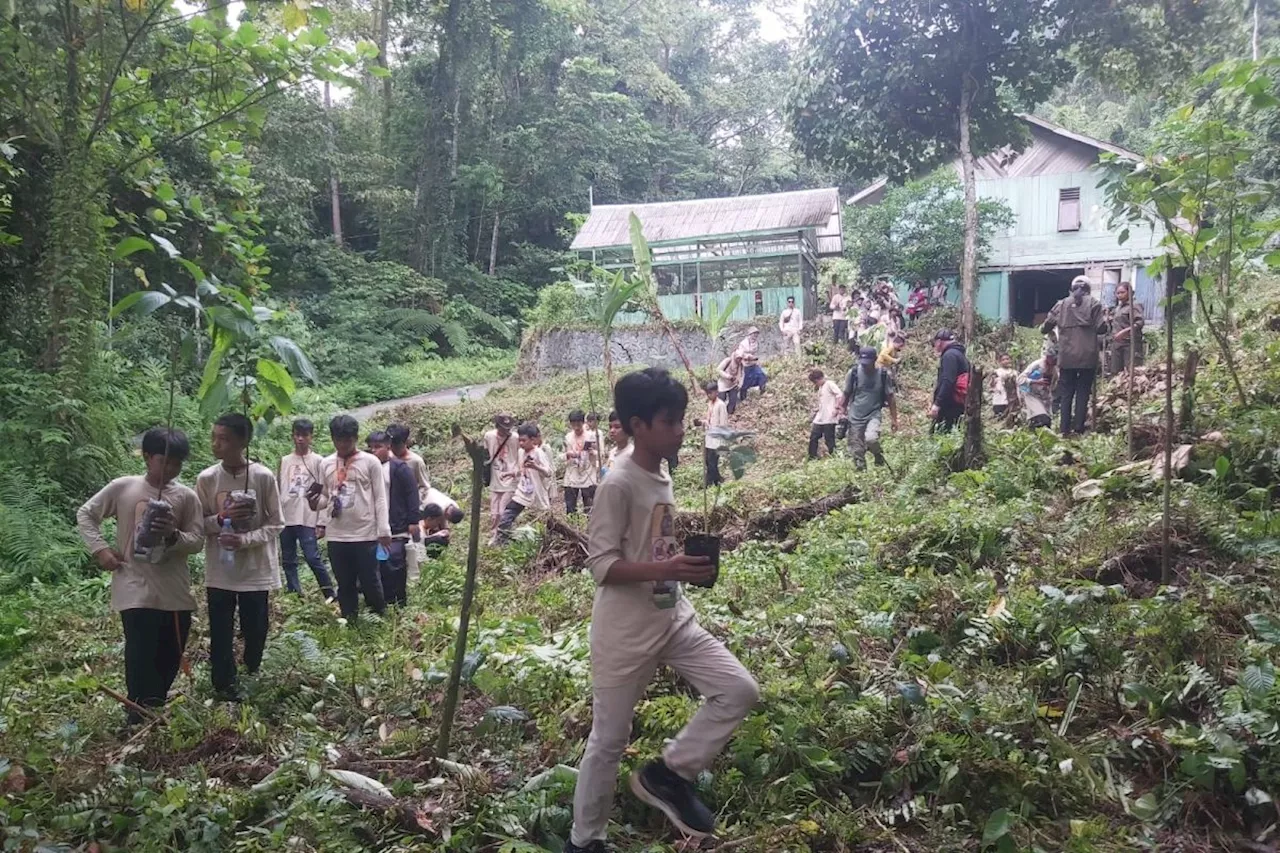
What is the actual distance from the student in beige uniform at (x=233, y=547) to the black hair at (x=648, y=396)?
246 cm

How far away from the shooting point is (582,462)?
10297 millimetres

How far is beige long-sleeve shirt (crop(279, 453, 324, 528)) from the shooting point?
733 cm

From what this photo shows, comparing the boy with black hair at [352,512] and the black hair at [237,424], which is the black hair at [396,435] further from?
the black hair at [237,424]

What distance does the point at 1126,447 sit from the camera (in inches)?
293

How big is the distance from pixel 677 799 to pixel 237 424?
298 centimetres

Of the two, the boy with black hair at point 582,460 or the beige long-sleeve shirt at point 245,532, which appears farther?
the boy with black hair at point 582,460

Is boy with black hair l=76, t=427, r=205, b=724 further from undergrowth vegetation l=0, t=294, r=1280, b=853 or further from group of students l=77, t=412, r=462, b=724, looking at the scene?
undergrowth vegetation l=0, t=294, r=1280, b=853

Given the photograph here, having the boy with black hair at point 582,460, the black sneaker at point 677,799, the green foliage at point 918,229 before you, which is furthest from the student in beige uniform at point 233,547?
the green foliage at point 918,229

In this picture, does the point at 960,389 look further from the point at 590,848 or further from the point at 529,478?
the point at 590,848

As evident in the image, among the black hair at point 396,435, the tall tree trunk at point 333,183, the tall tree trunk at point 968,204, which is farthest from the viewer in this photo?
the tall tree trunk at point 333,183

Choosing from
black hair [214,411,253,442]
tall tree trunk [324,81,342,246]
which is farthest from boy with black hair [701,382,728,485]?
tall tree trunk [324,81,342,246]

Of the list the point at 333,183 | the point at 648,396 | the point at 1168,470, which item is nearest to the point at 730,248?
the point at 333,183

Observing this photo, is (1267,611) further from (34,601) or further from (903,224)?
(903,224)

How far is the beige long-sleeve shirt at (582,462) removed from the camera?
1022cm
